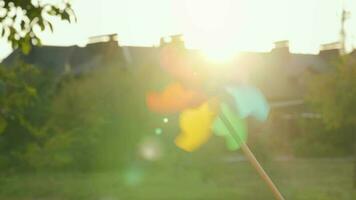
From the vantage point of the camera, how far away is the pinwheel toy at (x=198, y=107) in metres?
4.33

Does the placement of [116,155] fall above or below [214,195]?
below

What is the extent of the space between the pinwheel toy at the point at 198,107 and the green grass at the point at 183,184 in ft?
3.04

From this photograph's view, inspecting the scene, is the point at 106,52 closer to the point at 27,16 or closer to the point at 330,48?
the point at 330,48

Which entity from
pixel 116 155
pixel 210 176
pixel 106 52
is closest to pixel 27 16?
pixel 210 176

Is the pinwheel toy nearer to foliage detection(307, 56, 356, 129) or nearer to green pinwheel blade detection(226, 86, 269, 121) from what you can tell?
green pinwheel blade detection(226, 86, 269, 121)

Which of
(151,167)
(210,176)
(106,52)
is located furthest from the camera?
(106,52)

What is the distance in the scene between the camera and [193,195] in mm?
12969

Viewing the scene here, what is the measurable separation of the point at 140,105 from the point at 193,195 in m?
10.1

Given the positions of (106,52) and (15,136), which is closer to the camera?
(15,136)

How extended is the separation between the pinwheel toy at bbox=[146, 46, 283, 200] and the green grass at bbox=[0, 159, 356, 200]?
925mm

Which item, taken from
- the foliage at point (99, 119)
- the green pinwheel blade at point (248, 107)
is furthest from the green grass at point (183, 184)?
the green pinwheel blade at point (248, 107)

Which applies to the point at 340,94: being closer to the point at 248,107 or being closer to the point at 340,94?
the point at 340,94

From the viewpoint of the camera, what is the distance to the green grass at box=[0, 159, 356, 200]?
1322 cm

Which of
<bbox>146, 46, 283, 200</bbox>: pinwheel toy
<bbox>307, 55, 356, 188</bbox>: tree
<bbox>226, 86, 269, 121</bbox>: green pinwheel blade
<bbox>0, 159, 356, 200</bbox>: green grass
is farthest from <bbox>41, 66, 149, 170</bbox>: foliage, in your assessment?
<bbox>307, 55, 356, 188</bbox>: tree
